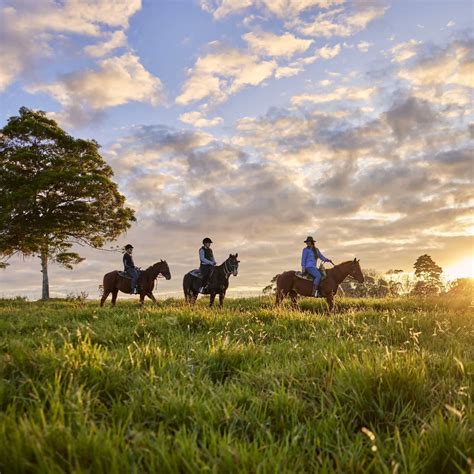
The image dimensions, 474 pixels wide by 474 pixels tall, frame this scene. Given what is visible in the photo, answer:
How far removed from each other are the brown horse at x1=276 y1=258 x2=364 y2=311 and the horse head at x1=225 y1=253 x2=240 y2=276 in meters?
1.98

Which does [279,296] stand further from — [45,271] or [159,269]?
[45,271]

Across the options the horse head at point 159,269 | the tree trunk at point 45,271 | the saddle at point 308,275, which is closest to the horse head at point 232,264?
the saddle at point 308,275

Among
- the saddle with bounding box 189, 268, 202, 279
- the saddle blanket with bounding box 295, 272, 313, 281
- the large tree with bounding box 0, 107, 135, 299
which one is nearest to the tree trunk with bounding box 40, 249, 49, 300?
the large tree with bounding box 0, 107, 135, 299

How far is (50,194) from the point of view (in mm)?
32500

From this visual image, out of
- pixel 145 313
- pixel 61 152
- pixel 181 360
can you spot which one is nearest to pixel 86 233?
pixel 61 152

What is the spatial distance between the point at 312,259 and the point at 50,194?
23.6 meters

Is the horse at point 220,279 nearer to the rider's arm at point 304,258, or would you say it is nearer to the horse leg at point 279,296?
the horse leg at point 279,296

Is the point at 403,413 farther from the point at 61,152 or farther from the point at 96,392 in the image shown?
the point at 61,152

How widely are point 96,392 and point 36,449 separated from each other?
1.25m

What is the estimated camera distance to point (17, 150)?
31.9 m

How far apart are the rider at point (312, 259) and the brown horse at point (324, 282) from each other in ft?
0.80

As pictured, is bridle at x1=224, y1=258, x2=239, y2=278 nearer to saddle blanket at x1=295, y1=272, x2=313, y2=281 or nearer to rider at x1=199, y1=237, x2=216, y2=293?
rider at x1=199, y1=237, x2=216, y2=293

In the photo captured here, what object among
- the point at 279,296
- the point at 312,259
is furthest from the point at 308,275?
the point at 279,296

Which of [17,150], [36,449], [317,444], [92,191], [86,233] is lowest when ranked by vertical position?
[317,444]
